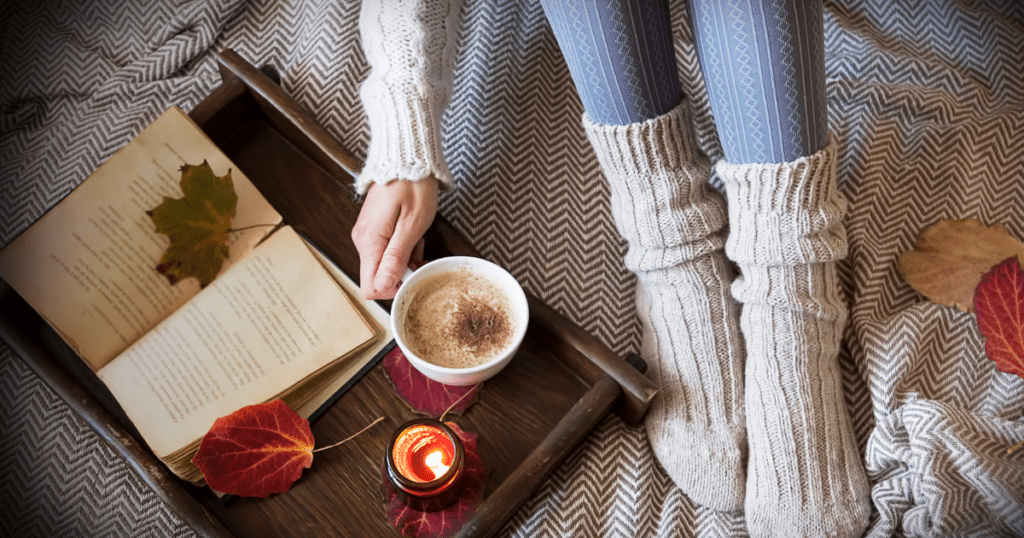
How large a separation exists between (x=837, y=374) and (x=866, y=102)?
333 mm

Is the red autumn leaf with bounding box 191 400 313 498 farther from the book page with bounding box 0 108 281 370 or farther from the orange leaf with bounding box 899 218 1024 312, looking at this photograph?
the orange leaf with bounding box 899 218 1024 312

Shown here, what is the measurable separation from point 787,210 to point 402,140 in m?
0.37

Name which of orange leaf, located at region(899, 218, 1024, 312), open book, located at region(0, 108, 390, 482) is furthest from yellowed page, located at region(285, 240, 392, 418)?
orange leaf, located at region(899, 218, 1024, 312)

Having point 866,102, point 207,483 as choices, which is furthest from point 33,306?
point 866,102

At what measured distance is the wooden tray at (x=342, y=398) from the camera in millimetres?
564

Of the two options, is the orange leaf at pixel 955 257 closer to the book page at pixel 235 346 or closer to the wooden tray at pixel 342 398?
the wooden tray at pixel 342 398

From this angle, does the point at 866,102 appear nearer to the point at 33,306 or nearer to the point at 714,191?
the point at 714,191

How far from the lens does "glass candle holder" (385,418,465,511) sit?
21.3 inches

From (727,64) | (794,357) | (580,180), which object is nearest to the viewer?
(727,64)

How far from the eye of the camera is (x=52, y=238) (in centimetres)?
63

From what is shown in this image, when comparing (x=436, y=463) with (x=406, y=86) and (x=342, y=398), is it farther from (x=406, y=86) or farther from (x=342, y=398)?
(x=406, y=86)

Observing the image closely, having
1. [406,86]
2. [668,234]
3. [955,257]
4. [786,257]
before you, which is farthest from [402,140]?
[955,257]

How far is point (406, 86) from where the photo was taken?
682 millimetres

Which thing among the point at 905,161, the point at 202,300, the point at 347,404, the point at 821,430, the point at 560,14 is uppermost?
the point at 560,14
